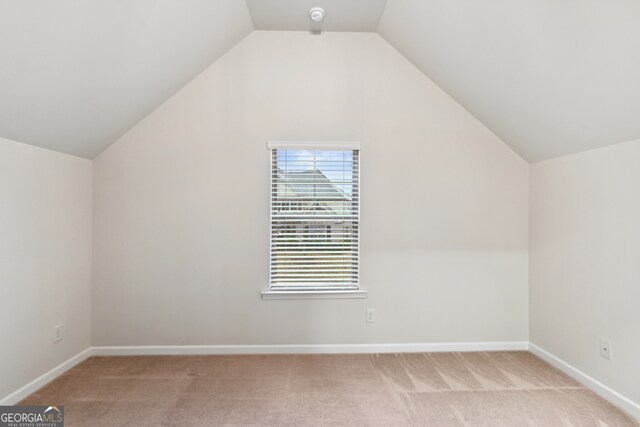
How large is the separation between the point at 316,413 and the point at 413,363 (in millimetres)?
Answer: 1121

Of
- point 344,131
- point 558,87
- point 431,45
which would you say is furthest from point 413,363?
point 431,45

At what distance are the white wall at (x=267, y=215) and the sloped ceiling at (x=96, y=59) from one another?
28 cm

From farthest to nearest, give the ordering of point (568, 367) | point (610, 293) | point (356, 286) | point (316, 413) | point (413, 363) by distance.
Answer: point (356, 286) < point (413, 363) < point (568, 367) < point (610, 293) < point (316, 413)

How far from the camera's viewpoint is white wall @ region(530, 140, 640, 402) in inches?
87.6

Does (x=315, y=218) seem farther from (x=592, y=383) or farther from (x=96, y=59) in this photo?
(x=592, y=383)

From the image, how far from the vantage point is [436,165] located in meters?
3.20

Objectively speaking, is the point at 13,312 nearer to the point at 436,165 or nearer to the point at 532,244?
the point at 436,165

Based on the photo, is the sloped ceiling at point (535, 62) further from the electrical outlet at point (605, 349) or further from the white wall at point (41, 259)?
the white wall at point (41, 259)

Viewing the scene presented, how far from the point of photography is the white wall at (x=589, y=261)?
7.30 feet

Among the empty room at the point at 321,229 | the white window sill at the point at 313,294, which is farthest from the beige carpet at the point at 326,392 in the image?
the white window sill at the point at 313,294

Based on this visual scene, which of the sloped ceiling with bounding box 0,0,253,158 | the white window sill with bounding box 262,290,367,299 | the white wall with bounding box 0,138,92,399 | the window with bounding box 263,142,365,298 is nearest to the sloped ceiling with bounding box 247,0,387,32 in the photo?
the sloped ceiling with bounding box 0,0,253,158

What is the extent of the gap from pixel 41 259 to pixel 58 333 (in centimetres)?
65

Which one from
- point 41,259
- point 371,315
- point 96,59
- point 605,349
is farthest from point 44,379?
point 605,349

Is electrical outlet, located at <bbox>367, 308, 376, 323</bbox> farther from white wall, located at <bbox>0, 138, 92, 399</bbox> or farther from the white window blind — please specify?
white wall, located at <bbox>0, 138, 92, 399</bbox>
